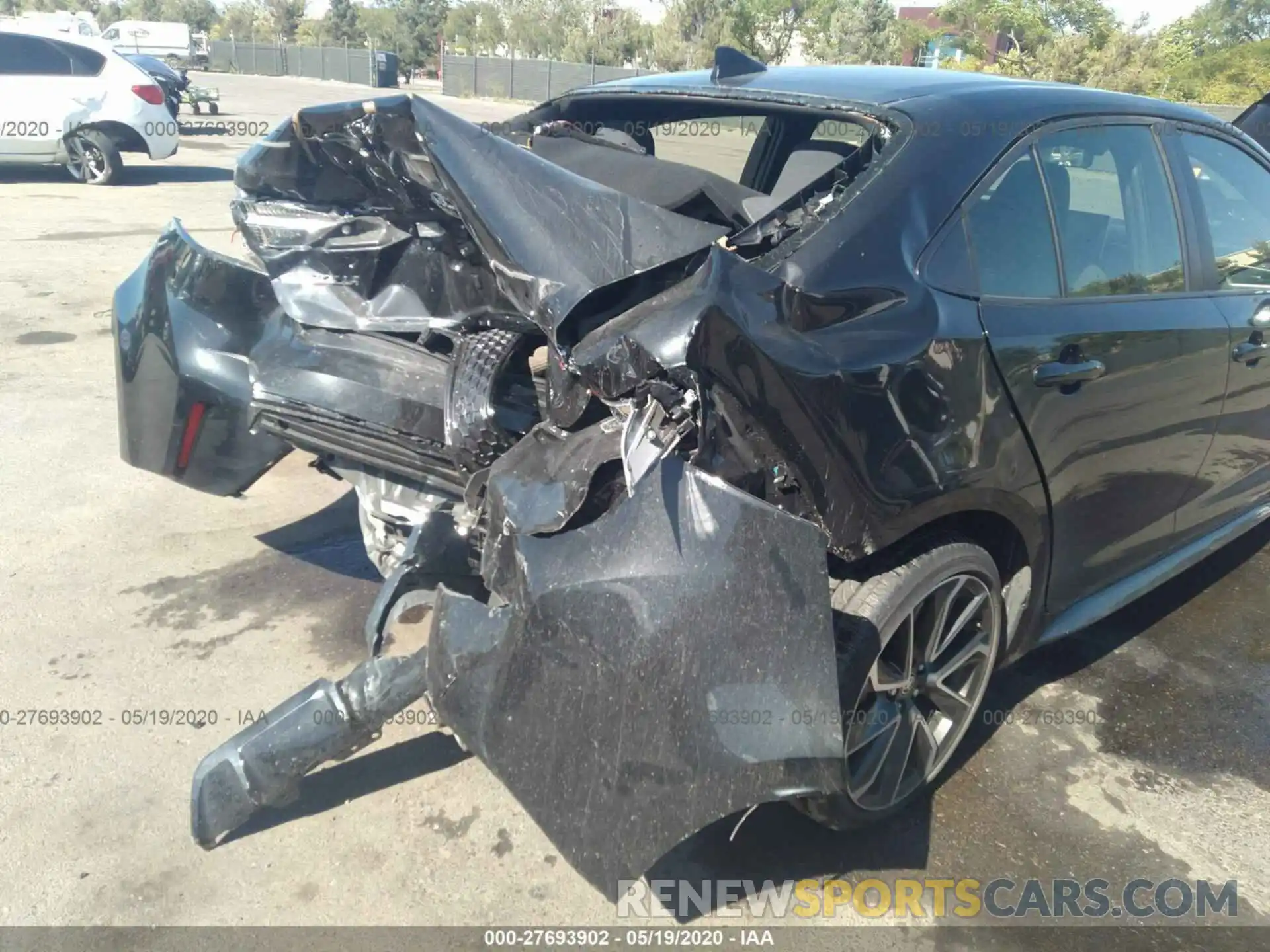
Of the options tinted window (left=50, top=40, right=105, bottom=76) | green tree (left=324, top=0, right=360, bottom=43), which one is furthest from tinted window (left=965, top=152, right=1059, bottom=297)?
green tree (left=324, top=0, right=360, bottom=43)

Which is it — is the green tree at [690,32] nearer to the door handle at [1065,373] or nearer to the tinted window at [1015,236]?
the tinted window at [1015,236]

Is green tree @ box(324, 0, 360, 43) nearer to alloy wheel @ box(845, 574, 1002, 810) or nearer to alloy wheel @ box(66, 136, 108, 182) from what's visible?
alloy wheel @ box(66, 136, 108, 182)

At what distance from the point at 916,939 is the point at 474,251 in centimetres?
215

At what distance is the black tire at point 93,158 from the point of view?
1273 cm

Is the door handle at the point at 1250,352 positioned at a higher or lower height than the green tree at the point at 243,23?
lower

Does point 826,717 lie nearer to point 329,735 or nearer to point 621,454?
point 621,454

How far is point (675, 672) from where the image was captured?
1.99m

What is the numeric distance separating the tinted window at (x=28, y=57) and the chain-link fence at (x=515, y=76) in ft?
97.9

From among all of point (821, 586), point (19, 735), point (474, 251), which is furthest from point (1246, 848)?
point (19, 735)

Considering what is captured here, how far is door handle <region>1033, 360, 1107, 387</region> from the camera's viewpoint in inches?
100

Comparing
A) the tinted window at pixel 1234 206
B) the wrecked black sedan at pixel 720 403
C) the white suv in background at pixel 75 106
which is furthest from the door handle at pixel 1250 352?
the white suv in background at pixel 75 106

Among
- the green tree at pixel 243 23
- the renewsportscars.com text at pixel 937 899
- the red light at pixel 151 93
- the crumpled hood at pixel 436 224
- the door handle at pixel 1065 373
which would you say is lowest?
the renewsportscars.com text at pixel 937 899

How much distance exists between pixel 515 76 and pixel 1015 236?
44412 mm

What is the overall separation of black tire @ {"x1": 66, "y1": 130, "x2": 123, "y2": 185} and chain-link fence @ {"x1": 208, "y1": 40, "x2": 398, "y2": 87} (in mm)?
37842
